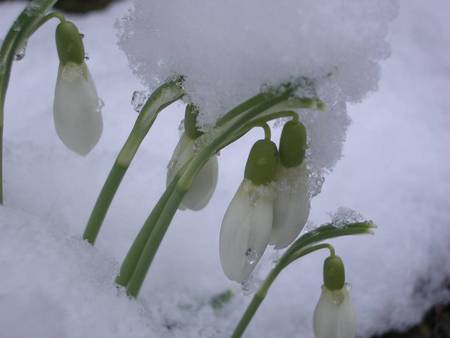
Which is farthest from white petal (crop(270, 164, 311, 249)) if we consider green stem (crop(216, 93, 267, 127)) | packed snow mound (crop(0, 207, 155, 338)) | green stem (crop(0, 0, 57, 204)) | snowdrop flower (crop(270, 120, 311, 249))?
green stem (crop(0, 0, 57, 204))

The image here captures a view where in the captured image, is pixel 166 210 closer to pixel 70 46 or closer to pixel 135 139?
pixel 135 139

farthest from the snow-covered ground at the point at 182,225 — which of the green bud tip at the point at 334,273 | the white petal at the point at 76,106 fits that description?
the green bud tip at the point at 334,273

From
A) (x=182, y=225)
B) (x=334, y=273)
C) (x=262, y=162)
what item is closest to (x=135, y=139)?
(x=262, y=162)

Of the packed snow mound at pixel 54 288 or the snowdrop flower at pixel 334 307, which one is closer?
the packed snow mound at pixel 54 288

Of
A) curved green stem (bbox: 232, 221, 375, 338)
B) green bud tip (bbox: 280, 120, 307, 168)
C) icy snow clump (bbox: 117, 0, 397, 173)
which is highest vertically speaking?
icy snow clump (bbox: 117, 0, 397, 173)

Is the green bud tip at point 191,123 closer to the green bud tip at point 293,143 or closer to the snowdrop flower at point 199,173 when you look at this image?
the snowdrop flower at point 199,173

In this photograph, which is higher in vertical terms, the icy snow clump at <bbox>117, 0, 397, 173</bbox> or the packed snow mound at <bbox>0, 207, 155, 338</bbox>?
the icy snow clump at <bbox>117, 0, 397, 173</bbox>

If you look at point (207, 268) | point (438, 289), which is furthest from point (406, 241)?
point (207, 268)

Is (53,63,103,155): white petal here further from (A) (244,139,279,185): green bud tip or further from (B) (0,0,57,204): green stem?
(A) (244,139,279,185): green bud tip
